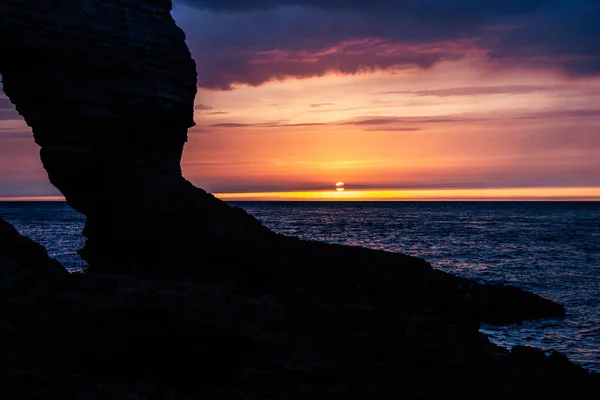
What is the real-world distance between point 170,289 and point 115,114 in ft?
30.8

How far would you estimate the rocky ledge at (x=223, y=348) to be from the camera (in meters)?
12.1

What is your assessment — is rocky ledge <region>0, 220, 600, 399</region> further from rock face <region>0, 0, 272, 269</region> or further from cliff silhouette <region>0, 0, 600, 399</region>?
rock face <region>0, 0, 272, 269</region>

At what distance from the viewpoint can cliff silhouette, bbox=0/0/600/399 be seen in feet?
41.4

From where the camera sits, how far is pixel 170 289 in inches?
608

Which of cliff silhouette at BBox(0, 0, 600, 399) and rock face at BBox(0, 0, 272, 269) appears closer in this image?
cliff silhouette at BBox(0, 0, 600, 399)

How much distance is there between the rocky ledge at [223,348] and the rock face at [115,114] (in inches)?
233

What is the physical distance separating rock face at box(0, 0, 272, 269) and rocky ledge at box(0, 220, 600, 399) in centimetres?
591

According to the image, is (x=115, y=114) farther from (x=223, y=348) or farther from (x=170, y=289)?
(x=223, y=348)

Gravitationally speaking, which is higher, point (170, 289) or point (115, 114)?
point (115, 114)

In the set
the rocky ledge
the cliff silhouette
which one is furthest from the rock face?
the rocky ledge

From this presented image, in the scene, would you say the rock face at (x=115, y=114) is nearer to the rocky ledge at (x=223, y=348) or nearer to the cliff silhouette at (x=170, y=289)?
the cliff silhouette at (x=170, y=289)

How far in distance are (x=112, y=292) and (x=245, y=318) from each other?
3.63 metres

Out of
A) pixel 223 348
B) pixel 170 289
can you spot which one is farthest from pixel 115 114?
pixel 223 348

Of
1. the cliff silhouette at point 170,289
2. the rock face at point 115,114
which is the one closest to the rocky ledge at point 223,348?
the cliff silhouette at point 170,289
